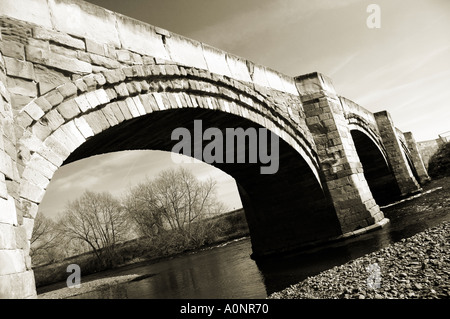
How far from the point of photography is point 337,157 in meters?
7.71

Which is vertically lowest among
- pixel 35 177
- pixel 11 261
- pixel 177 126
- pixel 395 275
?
pixel 395 275

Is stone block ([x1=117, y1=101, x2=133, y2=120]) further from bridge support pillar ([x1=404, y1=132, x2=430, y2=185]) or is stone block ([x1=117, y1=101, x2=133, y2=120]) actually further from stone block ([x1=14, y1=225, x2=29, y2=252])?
bridge support pillar ([x1=404, y1=132, x2=430, y2=185])

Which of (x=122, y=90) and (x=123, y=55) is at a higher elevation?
(x=123, y=55)

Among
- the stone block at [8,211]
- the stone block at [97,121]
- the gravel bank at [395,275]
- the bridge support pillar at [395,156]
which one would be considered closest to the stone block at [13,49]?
the stone block at [97,121]

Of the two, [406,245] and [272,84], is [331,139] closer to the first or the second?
[272,84]

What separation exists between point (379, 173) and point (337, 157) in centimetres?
942

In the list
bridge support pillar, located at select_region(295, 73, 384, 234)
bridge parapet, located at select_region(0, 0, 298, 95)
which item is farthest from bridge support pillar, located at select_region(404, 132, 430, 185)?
bridge parapet, located at select_region(0, 0, 298, 95)

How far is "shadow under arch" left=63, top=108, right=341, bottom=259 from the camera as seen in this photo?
19.4ft

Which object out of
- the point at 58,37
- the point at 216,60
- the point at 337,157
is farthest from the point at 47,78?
the point at 337,157

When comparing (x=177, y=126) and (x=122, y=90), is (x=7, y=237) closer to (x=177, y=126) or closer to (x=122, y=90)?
(x=122, y=90)

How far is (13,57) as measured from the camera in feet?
10.5

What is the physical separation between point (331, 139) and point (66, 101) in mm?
6257

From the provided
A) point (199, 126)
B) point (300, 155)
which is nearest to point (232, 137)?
point (199, 126)

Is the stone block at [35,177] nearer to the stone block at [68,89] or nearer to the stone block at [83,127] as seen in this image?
the stone block at [83,127]
